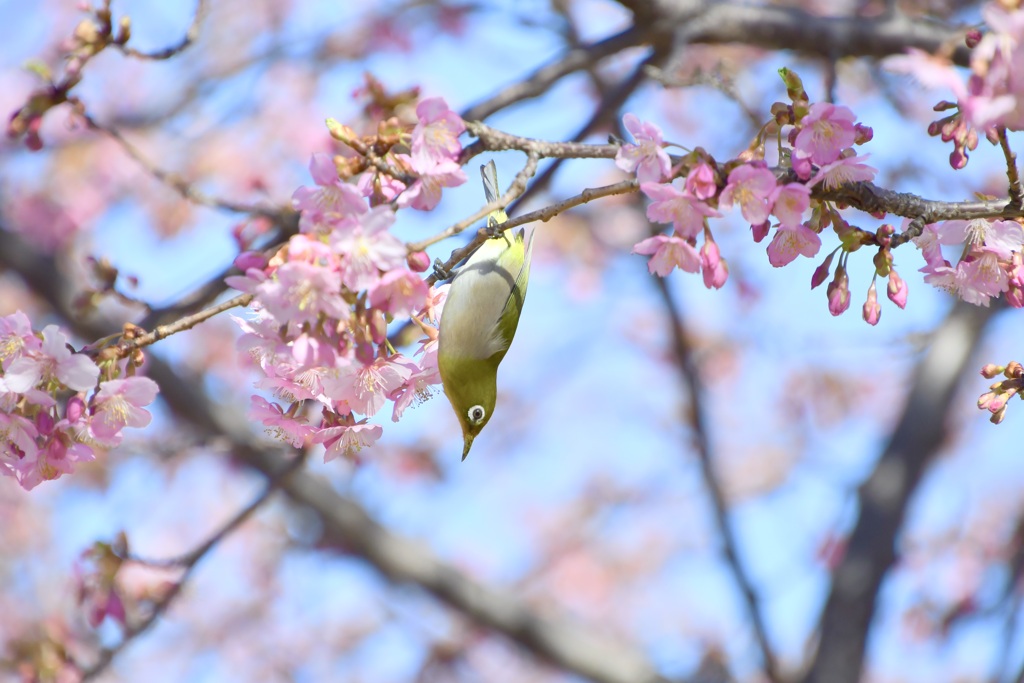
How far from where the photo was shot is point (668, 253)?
1.91m

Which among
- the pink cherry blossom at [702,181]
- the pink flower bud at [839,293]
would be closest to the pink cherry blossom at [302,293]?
the pink cherry blossom at [702,181]

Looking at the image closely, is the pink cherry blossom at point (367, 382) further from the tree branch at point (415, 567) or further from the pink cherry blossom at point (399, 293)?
the tree branch at point (415, 567)

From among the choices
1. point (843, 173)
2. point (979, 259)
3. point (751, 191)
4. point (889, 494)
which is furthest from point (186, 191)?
point (889, 494)

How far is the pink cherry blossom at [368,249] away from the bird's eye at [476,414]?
1.09 meters

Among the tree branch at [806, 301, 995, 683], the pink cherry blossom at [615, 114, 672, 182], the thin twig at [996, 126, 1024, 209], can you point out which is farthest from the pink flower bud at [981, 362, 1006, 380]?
the tree branch at [806, 301, 995, 683]

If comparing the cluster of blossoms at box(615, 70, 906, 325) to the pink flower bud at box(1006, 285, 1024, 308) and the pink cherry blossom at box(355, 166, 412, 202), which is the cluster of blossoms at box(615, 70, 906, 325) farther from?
the pink cherry blossom at box(355, 166, 412, 202)

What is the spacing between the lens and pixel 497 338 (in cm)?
262

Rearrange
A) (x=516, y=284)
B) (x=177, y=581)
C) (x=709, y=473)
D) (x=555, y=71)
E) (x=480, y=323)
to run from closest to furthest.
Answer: (x=480, y=323)
(x=516, y=284)
(x=177, y=581)
(x=555, y=71)
(x=709, y=473)

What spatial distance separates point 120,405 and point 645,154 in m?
1.13

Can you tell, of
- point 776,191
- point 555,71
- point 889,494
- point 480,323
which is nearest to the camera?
point 776,191

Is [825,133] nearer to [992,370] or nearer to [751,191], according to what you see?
[751,191]

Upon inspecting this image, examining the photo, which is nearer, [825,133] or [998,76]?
[998,76]

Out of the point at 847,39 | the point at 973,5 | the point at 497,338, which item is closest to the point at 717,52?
the point at 973,5

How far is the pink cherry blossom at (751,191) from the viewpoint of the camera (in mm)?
1685
